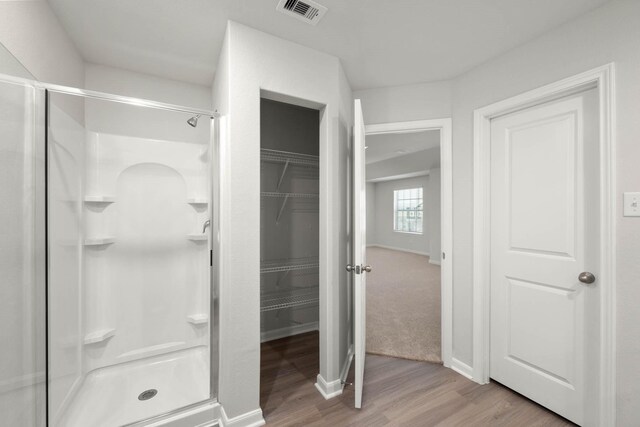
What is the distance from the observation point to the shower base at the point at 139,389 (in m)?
1.58

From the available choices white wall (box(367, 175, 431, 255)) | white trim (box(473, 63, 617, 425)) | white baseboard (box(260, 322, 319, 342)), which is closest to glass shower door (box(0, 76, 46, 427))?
white baseboard (box(260, 322, 319, 342))

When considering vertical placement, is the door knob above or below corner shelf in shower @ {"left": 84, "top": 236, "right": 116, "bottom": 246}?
below

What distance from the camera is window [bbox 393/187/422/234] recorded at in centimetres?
824

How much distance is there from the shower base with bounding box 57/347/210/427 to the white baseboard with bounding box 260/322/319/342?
2.20ft

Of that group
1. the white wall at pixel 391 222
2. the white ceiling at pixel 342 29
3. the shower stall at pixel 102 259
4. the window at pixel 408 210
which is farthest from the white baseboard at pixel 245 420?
the window at pixel 408 210

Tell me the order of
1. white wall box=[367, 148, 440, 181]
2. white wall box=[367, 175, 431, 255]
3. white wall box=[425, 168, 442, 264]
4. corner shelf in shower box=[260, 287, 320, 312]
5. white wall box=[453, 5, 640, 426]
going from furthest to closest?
1. white wall box=[367, 175, 431, 255]
2. white wall box=[425, 168, 442, 264]
3. white wall box=[367, 148, 440, 181]
4. corner shelf in shower box=[260, 287, 320, 312]
5. white wall box=[453, 5, 640, 426]

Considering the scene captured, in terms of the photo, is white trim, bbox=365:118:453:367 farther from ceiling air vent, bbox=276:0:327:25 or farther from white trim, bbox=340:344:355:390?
ceiling air vent, bbox=276:0:327:25

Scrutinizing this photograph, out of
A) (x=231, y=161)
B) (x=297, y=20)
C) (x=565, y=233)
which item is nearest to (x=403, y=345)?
(x=565, y=233)

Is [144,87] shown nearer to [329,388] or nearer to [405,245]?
[329,388]

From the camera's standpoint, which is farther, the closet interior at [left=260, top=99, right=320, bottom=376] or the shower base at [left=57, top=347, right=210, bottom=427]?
the closet interior at [left=260, top=99, right=320, bottom=376]

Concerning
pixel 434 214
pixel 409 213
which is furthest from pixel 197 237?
pixel 409 213

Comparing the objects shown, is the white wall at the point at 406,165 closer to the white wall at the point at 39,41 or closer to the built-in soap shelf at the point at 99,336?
the white wall at the point at 39,41

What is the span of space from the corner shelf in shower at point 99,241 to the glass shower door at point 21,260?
2.11 feet

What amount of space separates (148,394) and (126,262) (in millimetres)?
944
